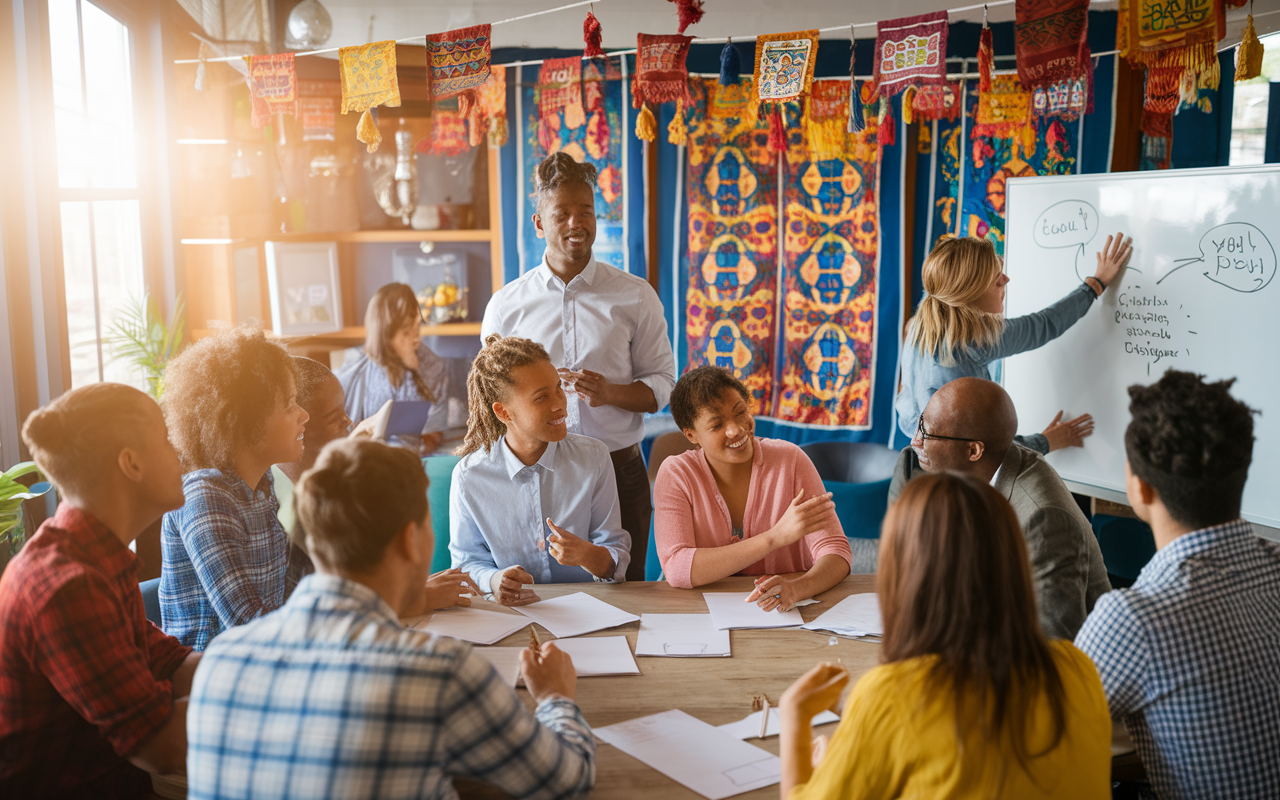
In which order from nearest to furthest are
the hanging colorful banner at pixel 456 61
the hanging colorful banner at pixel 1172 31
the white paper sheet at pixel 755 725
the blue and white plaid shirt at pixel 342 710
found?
the blue and white plaid shirt at pixel 342 710
the white paper sheet at pixel 755 725
the hanging colorful banner at pixel 1172 31
the hanging colorful banner at pixel 456 61

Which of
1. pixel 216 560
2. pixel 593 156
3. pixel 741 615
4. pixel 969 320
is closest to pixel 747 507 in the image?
pixel 741 615

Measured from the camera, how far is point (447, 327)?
4801 mm

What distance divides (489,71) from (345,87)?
59 cm

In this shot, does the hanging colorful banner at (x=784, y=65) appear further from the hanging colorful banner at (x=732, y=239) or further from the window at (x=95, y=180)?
the window at (x=95, y=180)

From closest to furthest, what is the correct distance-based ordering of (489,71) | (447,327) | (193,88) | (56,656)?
(56,656) → (489,71) → (193,88) → (447,327)

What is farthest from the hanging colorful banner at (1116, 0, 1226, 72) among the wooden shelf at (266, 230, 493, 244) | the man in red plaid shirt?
the wooden shelf at (266, 230, 493, 244)

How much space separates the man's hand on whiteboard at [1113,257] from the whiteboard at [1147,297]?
0.02m

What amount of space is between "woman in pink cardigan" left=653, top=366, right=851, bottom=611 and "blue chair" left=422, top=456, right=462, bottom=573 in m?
0.67

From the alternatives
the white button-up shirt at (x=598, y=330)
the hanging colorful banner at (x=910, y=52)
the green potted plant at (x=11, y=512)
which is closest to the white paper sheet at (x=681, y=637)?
the white button-up shirt at (x=598, y=330)

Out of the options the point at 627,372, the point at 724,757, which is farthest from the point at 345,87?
the point at 724,757

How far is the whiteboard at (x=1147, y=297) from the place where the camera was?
2.85m

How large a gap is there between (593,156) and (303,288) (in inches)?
62.5

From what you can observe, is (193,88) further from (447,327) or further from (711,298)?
(711,298)

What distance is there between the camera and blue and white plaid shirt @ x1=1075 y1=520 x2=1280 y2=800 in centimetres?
130
